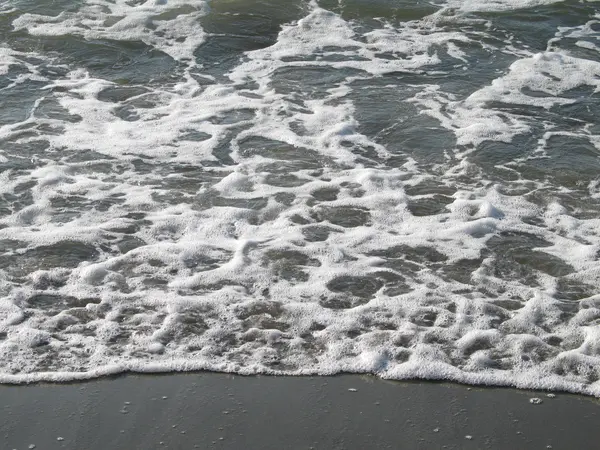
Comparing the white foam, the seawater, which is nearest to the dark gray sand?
the seawater

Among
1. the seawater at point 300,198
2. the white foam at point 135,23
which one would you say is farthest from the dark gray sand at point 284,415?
the white foam at point 135,23

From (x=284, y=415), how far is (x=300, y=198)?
2727mm

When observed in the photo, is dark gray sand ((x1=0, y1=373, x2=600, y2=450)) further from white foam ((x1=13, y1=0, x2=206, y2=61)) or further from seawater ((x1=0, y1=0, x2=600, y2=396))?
white foam ((x1=13, y1=0, x2=206, y2=61))

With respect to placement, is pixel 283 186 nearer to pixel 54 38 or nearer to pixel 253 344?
pixel 253 344

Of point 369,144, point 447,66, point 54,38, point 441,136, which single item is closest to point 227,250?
point 369,144

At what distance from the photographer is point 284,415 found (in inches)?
173

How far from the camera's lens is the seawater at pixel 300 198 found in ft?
16.5

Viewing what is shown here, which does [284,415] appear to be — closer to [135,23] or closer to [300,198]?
[300,198]

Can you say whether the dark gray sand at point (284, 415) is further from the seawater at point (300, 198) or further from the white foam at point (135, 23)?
the white foam at point (135, 23)

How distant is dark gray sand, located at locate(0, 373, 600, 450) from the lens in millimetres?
4203

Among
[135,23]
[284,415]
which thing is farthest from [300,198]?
[135,23]

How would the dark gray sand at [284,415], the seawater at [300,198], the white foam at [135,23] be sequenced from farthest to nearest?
the white foam at [135,23]
the seawater at [300,198]
the dark gray sand at [284,415]

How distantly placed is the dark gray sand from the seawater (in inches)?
5.3

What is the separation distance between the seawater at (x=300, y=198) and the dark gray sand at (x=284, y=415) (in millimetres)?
134
